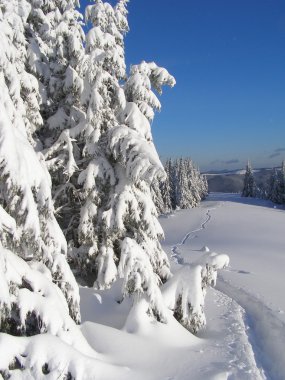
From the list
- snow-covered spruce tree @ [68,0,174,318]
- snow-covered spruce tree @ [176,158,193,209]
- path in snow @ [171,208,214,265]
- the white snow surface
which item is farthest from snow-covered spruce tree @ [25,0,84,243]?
snow-covered spruce tree @ [176,158,193,209]

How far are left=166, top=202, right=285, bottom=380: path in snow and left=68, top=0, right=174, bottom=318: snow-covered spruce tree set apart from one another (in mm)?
3146

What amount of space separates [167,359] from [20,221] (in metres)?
4.26

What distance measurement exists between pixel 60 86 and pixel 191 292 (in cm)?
832

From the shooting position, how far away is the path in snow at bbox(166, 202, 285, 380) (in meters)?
8.70

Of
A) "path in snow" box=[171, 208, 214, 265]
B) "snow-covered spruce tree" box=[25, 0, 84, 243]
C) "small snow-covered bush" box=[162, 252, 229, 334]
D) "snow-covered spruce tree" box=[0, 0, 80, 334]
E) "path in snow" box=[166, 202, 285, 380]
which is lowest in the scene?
"path in snow" box=[171, 208, 214, 265]

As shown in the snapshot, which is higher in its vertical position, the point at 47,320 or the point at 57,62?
the point at 57,62

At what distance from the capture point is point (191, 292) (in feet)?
34.5

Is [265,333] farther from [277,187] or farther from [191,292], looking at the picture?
[277,187]

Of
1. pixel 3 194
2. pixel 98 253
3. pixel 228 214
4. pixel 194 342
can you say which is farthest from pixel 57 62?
pixel 228 214

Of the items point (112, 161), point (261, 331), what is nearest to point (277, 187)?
point (261, 331)

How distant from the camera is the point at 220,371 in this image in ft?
24.6

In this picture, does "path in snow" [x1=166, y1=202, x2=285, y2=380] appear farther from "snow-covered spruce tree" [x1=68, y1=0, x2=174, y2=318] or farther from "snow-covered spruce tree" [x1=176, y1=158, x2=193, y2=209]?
"snow-covered spruce tree" [x1=176, y1=158, x2=193, y2=209]

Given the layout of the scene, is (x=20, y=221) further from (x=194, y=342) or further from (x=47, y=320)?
(x=194, y=342)

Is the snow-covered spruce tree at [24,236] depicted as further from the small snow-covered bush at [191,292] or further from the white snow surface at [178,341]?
the small snow-covered bush at [191,292]
